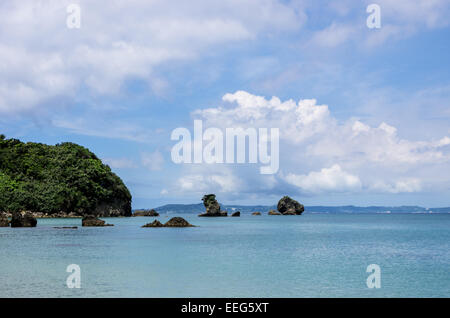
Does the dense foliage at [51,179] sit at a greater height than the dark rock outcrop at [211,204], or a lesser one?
greater

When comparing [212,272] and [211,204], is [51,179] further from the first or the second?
[212,272]

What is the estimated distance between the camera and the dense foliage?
12725cm

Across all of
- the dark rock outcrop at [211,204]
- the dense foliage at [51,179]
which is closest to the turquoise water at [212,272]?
the dense foliage at [51,179]

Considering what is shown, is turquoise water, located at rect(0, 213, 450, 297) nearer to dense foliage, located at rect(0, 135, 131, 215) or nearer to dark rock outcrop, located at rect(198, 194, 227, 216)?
dense foliage, located at rect(0, 135, 131, 215)

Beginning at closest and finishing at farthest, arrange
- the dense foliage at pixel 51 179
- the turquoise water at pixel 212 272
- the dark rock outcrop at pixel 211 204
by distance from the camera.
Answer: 1. the turquoise water at pixel 212 272
2. the dense foliage at pixel 51 179
3. the dark rock outcrop at pixel 211 204

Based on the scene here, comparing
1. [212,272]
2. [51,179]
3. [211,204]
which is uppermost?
[51,179]

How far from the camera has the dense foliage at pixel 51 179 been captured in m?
127

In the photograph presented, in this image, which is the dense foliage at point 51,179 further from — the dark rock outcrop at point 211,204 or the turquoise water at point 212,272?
the turquoise water at point 212,272

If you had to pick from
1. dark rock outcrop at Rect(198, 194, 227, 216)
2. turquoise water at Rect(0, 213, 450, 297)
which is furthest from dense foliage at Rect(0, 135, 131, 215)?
turquoise water at Rect(0, 213, 450, 297)

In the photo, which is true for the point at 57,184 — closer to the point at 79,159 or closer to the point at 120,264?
the point at 79,159

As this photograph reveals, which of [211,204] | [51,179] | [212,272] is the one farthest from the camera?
[211,204]

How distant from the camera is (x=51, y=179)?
137500mm

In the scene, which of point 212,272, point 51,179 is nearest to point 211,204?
point 51,179
